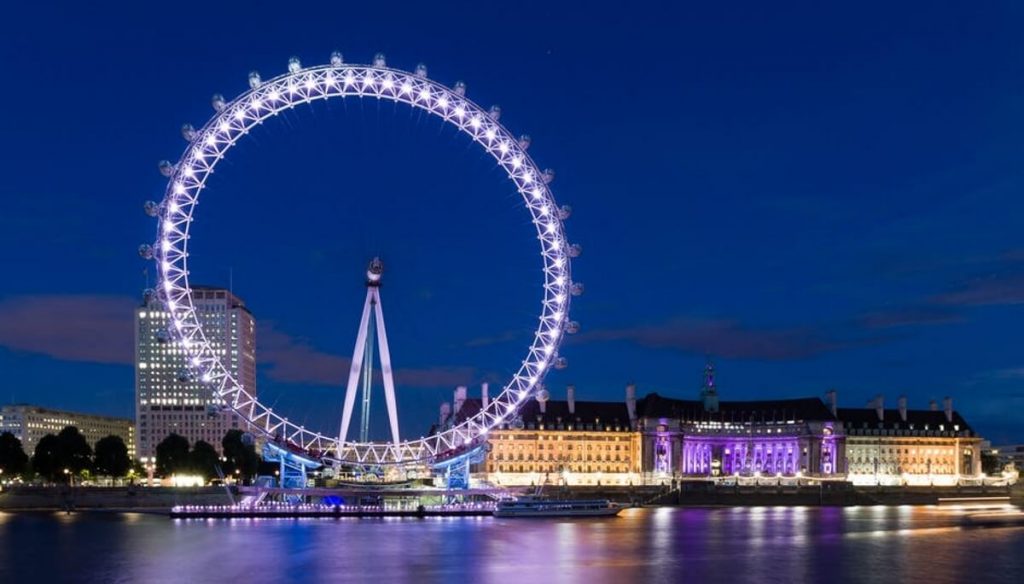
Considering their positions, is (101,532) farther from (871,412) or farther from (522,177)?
(871,412)

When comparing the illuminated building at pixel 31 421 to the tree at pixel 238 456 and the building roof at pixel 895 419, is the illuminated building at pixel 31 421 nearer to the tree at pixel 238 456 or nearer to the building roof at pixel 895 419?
the tree at pixel 238 456

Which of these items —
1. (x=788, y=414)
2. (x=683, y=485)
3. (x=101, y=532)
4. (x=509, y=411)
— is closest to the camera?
(x=101, y=532)

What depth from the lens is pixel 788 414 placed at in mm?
131625

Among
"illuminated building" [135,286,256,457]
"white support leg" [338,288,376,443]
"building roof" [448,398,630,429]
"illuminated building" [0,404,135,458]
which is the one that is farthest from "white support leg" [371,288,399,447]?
"illuminated building" [0,404,135,458]

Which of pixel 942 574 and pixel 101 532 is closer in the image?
pixel 942 574

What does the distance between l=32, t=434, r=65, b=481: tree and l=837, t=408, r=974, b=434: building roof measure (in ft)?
276

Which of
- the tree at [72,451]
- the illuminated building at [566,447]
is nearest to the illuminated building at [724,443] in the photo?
the illuminated building at [566,447]

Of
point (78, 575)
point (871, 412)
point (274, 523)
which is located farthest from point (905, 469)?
point (78, 575)

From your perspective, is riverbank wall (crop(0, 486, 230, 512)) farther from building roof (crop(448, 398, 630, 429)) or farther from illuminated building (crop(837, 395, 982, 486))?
illuminated building (crop(837, 395, 982, 486))

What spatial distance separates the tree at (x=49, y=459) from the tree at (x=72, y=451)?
10.9 inches

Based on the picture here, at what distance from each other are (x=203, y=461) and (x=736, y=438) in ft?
201

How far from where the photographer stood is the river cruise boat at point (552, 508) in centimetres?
7662

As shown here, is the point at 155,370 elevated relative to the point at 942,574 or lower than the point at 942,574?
elevated

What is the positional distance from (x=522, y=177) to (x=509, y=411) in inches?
549
